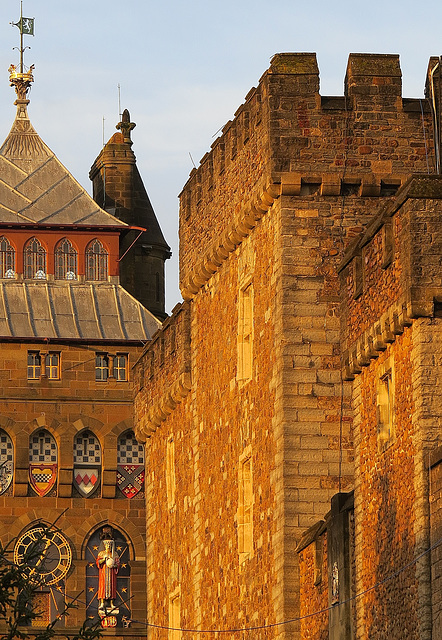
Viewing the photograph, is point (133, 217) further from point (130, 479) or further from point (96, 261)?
point (130, 479)

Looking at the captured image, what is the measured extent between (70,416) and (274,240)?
2423 centimetres

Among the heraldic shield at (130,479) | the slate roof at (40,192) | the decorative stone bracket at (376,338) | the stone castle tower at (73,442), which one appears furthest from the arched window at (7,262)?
Answer: the decorative stone bracket at (376,338)

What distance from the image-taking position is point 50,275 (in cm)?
5819

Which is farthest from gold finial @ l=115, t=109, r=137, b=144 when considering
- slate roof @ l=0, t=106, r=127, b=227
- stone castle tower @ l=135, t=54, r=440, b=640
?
stone castle tower @ l=135, t=54, r=440, b=640

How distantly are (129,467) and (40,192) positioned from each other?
9374 millimetres

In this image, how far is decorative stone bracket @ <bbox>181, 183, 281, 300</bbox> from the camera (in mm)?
31188

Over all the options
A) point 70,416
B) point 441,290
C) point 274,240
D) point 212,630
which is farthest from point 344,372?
point 70,416

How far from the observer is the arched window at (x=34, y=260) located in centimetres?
5808

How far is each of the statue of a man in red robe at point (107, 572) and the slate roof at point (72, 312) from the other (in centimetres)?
545

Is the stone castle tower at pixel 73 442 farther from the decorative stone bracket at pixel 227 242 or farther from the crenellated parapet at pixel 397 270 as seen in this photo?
the crenellated parapet at pixel 397 270

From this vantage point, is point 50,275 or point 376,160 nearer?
point 376,160

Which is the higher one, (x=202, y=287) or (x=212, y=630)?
(x=202, y=287)

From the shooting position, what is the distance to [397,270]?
23.9 metres

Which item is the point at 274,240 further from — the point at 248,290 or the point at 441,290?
the point at 441,290
